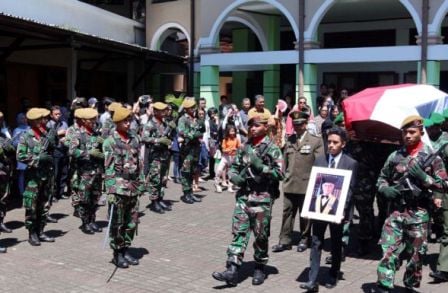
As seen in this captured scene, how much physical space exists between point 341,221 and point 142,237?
3459 mm

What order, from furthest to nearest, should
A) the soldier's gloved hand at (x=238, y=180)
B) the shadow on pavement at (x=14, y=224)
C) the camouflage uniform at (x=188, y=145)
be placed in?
the camouflage uniform at (x=188, y=145), the shadow on pavement at (x=14, y=224), the soldier's gloved hand at (x=238, y=180)

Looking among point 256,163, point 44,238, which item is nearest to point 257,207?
point 256,163

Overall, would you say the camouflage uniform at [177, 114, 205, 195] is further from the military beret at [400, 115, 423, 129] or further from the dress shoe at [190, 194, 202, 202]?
the military beret at [400, 115, 423, 129]

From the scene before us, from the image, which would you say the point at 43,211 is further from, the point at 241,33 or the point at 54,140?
the point at 241,33

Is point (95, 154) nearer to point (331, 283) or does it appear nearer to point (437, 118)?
point (331, 283)

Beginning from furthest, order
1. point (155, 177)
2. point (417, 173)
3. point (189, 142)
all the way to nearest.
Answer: point (189, 142) → point (155, 177) → point (417, 173)

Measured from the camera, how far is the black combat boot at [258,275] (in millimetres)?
6277

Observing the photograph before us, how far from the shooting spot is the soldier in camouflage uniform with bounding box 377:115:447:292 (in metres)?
5.56

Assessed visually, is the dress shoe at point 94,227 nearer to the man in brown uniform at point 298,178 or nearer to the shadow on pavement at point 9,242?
the shadow on pavement at point 9,242

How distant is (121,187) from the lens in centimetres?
680

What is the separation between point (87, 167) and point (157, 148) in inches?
65.2

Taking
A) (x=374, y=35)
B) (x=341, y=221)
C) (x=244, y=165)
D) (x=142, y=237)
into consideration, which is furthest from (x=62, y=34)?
(x=374, y=35)

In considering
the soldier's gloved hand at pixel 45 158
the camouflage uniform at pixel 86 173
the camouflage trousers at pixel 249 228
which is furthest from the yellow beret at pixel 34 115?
the camouflage trousers at pixel 249 228

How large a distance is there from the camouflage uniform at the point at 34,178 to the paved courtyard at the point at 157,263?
0.41m
